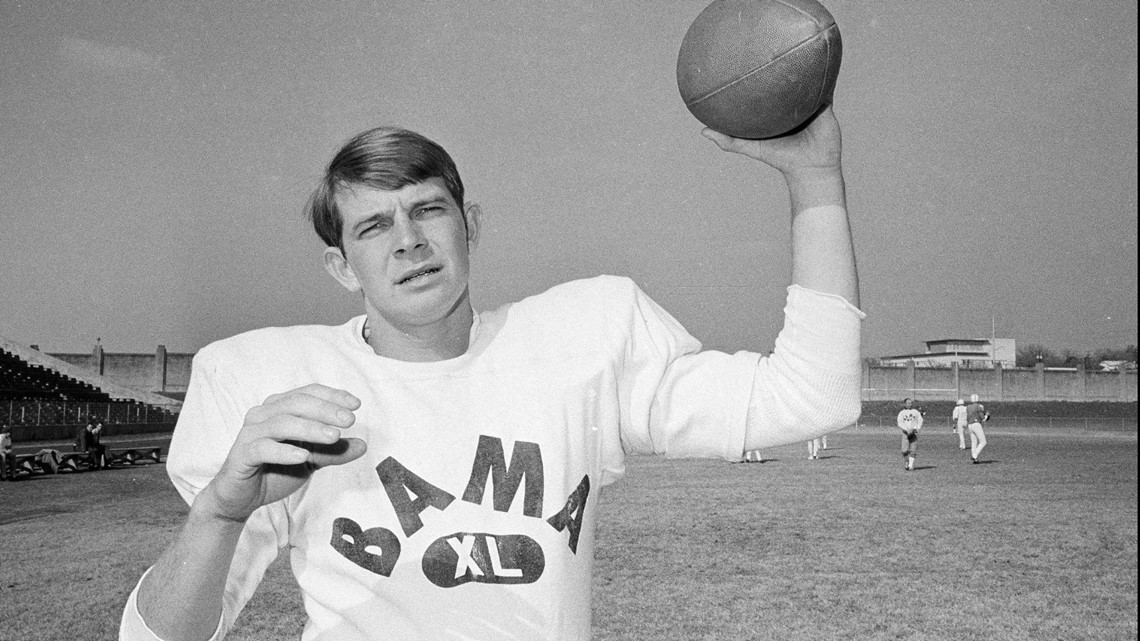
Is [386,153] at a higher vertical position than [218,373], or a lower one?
higher

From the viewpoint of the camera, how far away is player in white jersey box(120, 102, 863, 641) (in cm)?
180

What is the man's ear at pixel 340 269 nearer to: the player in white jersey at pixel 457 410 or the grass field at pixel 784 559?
the player in white jersey at pixel 457 410

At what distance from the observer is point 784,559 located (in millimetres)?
8227

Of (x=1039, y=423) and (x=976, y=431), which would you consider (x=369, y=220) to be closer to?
(x=976, y=431)

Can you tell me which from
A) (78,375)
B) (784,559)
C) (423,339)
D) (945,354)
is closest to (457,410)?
(423,339)

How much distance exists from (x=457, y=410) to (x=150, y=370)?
140ft

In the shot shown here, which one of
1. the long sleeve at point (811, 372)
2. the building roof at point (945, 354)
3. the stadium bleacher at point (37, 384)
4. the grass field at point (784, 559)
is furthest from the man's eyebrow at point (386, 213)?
the building roof at point (945, 354)

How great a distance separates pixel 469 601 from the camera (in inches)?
72.1

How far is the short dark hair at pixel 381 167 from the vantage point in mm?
2053

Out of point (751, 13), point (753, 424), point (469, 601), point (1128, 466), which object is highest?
point (751, 13)

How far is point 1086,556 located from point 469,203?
8357 mm

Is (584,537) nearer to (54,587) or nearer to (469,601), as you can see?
(469,601)

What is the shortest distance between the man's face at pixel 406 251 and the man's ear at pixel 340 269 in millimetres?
62

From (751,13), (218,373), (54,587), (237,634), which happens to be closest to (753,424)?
(751,13)
